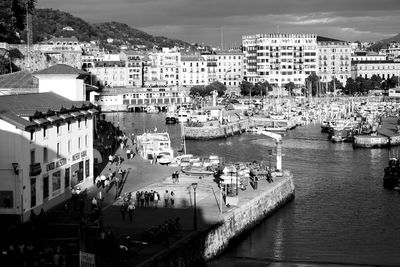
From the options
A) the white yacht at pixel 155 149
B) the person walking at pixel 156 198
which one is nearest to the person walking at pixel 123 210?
the person walking at pixel 156 198

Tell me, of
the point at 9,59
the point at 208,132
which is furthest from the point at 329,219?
the point at 9,59

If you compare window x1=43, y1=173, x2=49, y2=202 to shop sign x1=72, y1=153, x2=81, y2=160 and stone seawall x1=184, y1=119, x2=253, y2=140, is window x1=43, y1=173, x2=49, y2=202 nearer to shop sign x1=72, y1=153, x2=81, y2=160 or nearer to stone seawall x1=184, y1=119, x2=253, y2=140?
shop sign x1=72, y1=153, x2=81, y2=160

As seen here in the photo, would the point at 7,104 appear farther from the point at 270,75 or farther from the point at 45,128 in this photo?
the point at 270,75

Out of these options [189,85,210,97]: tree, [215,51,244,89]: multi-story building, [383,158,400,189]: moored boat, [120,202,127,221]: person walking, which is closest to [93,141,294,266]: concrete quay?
[120,202,127,221]: person walking

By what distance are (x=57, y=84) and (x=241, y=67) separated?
10885cm

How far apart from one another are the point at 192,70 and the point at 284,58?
636 inches

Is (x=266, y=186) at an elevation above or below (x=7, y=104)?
below

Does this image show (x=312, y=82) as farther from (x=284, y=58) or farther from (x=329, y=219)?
(x=329, y=219)

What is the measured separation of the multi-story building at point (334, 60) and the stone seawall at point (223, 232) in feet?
346

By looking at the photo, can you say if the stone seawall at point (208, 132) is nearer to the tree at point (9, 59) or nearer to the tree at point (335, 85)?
the tree at point (9, 59)

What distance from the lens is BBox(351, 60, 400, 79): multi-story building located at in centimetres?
14650

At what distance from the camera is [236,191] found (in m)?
29.5

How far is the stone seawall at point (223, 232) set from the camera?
20812 millimetres

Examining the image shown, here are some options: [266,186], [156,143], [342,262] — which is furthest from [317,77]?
[342,262]
